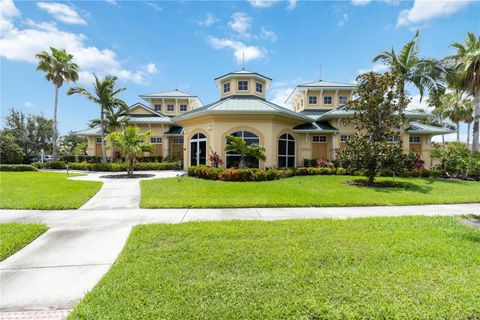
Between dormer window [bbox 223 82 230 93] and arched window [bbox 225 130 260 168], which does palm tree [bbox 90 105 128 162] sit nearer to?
dormer window [bbox 223 82 230 93]

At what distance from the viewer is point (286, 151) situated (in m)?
19.0

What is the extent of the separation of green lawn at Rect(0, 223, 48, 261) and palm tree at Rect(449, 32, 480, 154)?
26.0 metres

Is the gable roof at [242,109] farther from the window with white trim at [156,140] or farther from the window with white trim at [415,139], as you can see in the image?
the window with white trim at [415,139]

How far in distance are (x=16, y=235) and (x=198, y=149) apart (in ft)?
47.1

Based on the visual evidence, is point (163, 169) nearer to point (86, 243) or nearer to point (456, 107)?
point (86, 243)

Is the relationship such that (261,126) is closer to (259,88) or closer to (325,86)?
(259,88)

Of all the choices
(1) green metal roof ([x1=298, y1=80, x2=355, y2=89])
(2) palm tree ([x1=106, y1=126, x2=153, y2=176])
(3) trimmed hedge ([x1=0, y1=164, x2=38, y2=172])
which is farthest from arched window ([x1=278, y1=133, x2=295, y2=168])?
(3) trimmed hedge ([x1=0, y1=164, x2=38, y2=172])

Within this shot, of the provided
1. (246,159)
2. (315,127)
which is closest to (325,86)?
(315,127)

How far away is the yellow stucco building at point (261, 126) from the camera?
57.2ft

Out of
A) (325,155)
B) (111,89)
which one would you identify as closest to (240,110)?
(325,155)

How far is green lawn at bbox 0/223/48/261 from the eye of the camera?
4397 millimetres

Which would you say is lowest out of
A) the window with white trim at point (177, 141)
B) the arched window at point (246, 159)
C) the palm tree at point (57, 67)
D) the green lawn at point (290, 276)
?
the green lawn at point (290, 276)

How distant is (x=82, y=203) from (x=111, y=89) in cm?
2072

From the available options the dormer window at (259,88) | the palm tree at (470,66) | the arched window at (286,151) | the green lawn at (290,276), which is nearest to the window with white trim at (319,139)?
the arched window at (286,151)
